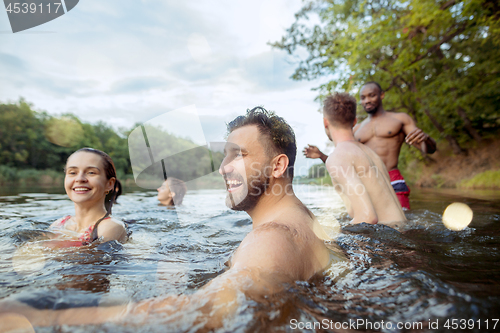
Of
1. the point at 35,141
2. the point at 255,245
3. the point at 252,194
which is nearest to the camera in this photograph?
the point at 255,245

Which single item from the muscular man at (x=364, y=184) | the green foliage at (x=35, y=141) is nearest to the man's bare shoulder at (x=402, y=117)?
the muscular man at (x=364, y=184)

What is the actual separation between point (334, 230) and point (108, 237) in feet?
8.88

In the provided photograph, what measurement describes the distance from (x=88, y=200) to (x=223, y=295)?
108 inches

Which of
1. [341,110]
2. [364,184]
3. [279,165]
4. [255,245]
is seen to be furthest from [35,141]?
[255,245]

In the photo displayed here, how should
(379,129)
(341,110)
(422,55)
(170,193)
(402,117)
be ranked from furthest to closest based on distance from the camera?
(422,55) < (170,193) < (379,129) < (402,117) < (341,110)

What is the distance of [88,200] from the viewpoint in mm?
3430

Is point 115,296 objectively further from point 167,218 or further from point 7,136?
point 7,136

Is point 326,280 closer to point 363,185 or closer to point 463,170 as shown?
point 363,185

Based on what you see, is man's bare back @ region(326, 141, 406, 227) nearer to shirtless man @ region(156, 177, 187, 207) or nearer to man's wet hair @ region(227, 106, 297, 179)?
man's wet hair @ region(227, 106, 297, 179)

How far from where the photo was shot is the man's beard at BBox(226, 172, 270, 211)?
2.32 m

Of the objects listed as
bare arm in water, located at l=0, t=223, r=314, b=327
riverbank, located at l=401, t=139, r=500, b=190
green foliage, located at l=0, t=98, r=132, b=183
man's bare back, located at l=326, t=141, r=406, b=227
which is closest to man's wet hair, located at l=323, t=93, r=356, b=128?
man's bare back, located at l=326, t=141, r=406, b=227

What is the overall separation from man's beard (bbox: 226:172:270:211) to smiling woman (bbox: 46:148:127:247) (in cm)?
183

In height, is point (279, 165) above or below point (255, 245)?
above

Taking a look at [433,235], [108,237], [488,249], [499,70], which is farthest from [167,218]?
[499,70]
